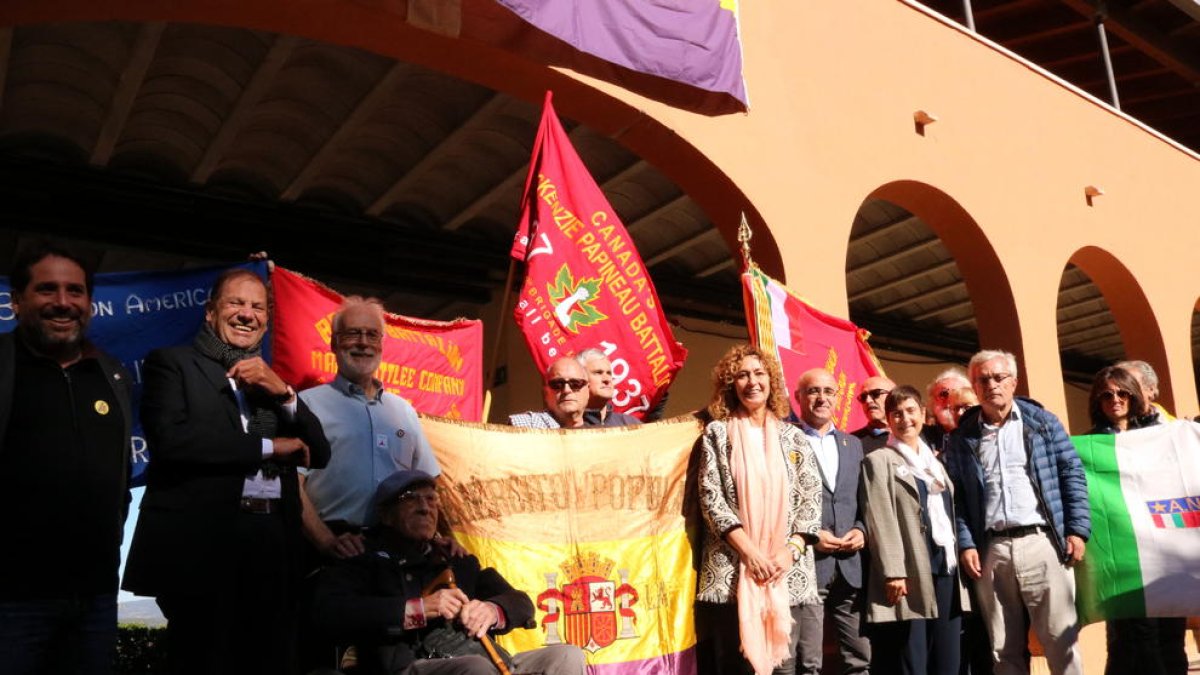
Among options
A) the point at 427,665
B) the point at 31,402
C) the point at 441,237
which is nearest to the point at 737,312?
the point at 441,237

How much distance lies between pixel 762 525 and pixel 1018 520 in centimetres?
127

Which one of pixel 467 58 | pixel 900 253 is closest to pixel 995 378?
pixel 467 58

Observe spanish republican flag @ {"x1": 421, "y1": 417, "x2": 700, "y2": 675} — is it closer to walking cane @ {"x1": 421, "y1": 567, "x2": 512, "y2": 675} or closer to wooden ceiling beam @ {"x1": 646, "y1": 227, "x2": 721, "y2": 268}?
walking cane @ {"x1": 421, "y1": 567, "x2": 512, "y2": 675}

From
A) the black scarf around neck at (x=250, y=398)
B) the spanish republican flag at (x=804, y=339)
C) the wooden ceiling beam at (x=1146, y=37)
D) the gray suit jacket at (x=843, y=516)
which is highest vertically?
the wooden ceiling beam at (x=1146, y=37)

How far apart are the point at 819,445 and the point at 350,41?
3.20m

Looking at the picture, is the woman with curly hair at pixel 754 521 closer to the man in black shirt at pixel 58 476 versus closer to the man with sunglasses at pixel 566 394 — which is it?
the man with sunglasses at pixel 566 394

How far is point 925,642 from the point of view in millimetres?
4668

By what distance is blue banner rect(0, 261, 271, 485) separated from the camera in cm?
502

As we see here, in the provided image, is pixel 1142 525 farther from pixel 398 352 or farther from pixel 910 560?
pixel 398 352

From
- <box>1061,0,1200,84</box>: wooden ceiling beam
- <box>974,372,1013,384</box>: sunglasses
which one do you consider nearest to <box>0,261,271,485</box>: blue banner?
<box>974,372,1013,384</box>: sunglasses

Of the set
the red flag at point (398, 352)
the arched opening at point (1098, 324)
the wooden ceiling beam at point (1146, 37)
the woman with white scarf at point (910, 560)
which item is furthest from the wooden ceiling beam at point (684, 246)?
the woman with white scarf at point (910, 560)

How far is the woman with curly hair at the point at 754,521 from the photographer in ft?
13.8

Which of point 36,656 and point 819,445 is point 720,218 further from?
point 36,656

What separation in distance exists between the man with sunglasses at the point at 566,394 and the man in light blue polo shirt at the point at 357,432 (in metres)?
0.87
